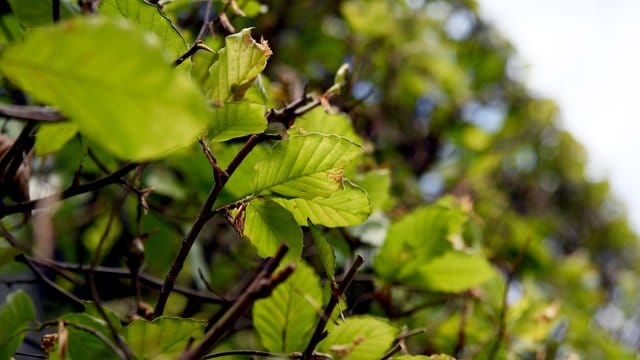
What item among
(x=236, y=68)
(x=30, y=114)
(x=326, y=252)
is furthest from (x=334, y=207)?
(x=30, y=114)

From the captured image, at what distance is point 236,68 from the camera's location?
48 cm

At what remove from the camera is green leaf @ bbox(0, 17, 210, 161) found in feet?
0.90

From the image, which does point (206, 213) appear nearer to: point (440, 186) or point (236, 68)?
point (236, 68)

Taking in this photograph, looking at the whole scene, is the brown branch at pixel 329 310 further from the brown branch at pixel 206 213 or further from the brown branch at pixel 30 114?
the brown branch at pixel 30 114

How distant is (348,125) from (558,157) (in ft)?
8.67

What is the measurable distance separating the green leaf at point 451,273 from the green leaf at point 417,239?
18mm

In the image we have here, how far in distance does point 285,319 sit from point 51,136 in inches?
11.1

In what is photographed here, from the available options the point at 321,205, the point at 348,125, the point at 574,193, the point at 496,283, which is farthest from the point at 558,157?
the point at 321,205

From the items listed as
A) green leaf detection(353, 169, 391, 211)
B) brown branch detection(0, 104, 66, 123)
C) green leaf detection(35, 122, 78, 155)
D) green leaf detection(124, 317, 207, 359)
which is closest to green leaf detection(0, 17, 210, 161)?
brown branch detection(0, 104, 66, 123)

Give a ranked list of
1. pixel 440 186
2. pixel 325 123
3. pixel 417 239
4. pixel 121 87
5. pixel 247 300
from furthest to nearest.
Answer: pixel 440 186
pixel 417 239
pixel 325 123
pixel 247 300
pixel 121 87

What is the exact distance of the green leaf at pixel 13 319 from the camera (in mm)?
424

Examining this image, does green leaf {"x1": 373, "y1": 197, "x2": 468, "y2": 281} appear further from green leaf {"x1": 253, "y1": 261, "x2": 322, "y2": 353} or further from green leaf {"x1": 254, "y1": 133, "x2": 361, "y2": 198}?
green leaf {"x1": 254, "y1": 133, "x2": 361, "y2": 198}

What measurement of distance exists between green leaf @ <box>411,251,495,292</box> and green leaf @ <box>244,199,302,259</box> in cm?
35

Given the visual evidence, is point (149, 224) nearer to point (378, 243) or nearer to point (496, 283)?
point (378, 243)
